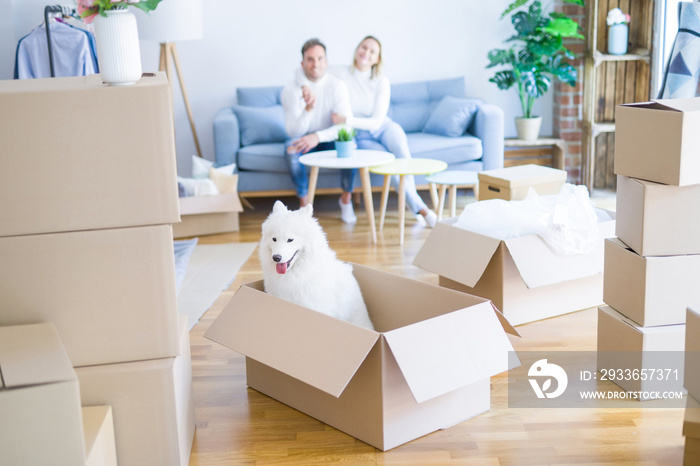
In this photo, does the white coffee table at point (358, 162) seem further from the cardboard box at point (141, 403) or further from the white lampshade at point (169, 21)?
the cardboard box at point (141, 403)

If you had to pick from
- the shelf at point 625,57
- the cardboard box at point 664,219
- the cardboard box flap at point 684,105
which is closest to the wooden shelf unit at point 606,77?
the shelf at point 625,57

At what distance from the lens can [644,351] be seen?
90.4 inches

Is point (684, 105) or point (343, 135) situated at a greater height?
point (684, 105)

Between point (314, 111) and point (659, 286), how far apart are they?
2.87 meters

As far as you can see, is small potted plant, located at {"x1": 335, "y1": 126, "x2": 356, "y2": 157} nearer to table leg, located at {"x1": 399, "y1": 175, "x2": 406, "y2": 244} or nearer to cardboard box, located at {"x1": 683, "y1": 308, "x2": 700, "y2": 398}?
table leg, located at {"x1": 399, "y1": 175, "x2": 406, "y2": 244}

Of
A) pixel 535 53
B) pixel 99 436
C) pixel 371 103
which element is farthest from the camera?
pixel 535 53

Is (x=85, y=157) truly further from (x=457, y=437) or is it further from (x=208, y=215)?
(x=208, y=215)

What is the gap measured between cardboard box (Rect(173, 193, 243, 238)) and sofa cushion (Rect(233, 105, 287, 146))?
61 centimetres

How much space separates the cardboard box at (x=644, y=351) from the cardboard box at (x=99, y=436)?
1.52 meters

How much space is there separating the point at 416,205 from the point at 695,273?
238cm

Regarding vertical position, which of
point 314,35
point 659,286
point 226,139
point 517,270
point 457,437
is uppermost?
point 314,35

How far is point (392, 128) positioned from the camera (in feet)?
15.9

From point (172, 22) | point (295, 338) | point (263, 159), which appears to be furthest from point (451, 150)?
point (295, 338)

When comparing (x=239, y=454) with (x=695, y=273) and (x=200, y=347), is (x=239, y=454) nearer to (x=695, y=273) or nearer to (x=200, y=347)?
(x=200, y=347)
